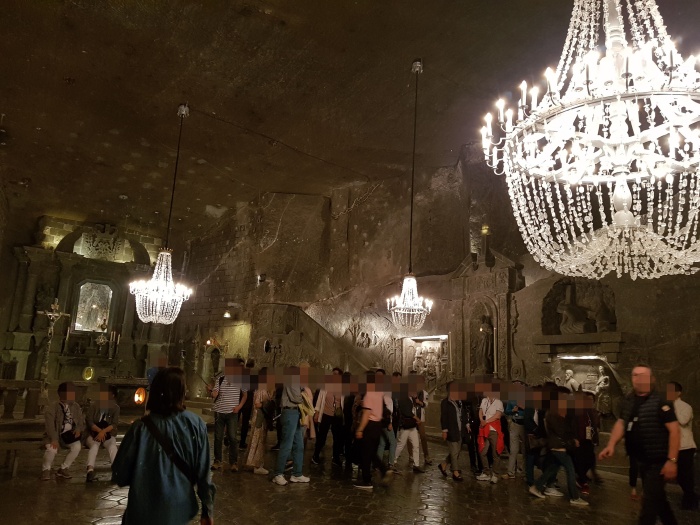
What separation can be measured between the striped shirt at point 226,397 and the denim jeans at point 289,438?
835mm

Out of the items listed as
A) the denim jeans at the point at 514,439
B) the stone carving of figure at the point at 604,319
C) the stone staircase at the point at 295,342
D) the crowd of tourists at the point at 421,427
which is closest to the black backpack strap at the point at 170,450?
the crowd of tourists at the point at 421,427

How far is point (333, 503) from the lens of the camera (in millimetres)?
5180

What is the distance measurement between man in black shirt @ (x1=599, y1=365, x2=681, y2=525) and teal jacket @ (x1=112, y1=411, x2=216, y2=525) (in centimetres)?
294

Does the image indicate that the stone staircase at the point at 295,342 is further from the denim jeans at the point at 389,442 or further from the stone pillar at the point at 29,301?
the stone pillar at the point at 29,301

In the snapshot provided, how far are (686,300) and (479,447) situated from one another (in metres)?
4.11

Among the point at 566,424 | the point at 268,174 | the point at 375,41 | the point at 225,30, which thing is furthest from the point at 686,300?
the point at 268,174

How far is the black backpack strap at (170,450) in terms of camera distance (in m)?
2.45

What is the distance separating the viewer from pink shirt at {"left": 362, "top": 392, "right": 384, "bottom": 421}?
598 centimetres

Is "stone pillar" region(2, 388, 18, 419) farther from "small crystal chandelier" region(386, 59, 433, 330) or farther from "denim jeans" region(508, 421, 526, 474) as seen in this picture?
"denim jeans" region(508, 421, 526, 474)

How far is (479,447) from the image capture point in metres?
6.88

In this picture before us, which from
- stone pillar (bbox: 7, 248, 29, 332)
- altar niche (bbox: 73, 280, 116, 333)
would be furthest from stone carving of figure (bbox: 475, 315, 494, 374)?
stone pillar (bbox: 7, 248, 29, 332)

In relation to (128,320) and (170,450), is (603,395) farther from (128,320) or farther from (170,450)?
(128,320)

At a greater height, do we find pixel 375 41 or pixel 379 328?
pixel 375 41

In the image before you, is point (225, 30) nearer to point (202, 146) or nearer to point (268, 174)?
point (202, 146)
